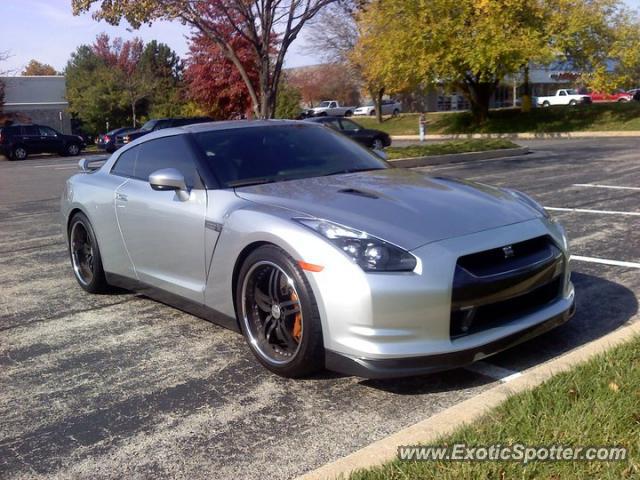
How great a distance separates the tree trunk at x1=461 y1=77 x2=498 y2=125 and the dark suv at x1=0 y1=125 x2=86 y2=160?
1948cm

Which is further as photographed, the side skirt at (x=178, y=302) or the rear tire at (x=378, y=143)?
the rear tire at (x=378, y=143)

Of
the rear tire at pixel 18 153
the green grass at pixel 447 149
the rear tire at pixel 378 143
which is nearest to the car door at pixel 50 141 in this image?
the rear tire at pixel 18 153

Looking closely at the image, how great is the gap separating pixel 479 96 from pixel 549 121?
148 inches

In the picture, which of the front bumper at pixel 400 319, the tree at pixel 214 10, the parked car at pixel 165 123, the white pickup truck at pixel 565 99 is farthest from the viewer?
the white pickup truck at pixel 565 99

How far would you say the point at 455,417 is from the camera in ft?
10.3

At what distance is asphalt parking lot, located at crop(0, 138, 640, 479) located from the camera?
3.12m

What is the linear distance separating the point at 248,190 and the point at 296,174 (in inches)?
18.3

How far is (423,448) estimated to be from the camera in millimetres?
2848

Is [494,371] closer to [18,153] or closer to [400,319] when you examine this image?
[400,319]

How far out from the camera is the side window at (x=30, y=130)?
31.6 m

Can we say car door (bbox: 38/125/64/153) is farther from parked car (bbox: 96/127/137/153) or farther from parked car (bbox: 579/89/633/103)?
parked car (bbox: 579/89/633/103)

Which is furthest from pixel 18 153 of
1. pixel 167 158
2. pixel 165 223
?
pixel 165 223

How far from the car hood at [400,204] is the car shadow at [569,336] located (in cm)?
78

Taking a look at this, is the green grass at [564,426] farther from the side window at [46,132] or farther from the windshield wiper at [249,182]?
the side window at [46,132]
